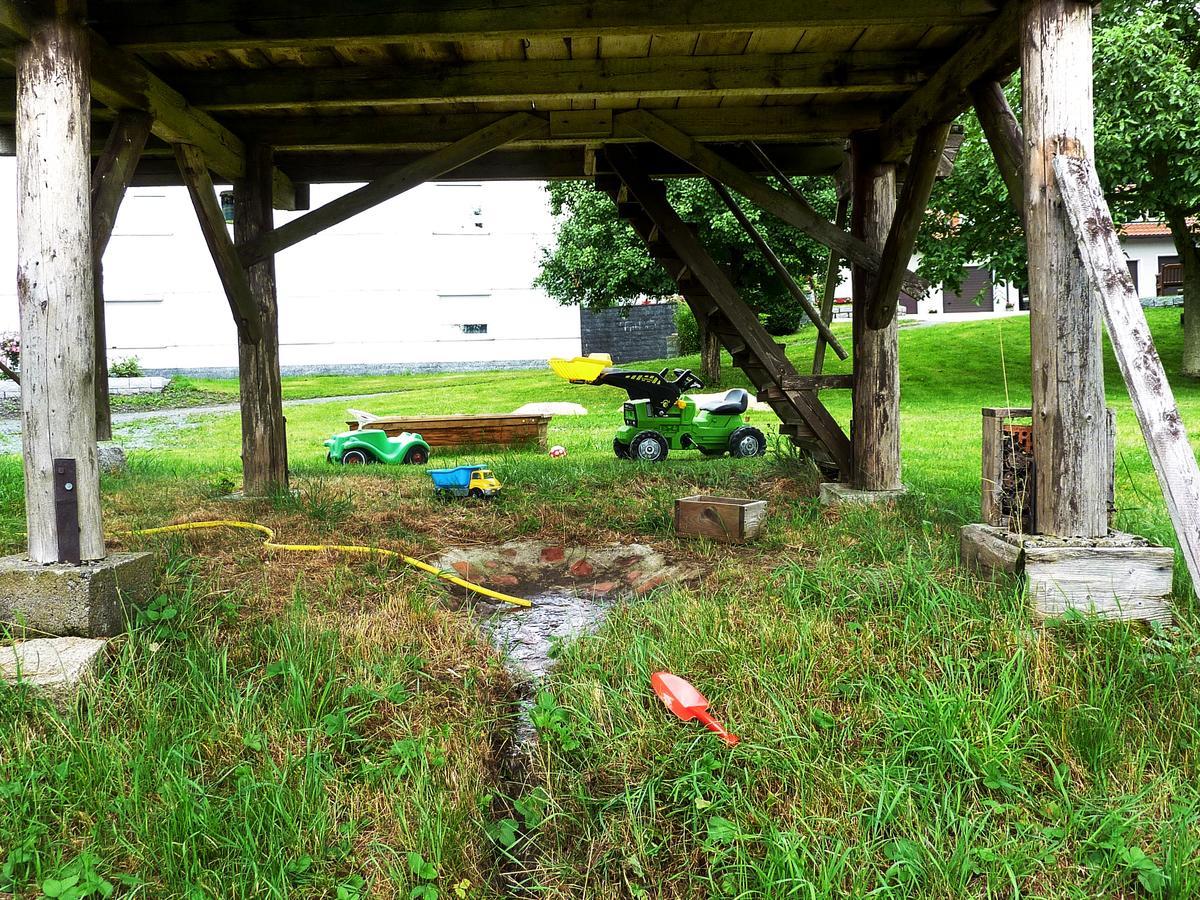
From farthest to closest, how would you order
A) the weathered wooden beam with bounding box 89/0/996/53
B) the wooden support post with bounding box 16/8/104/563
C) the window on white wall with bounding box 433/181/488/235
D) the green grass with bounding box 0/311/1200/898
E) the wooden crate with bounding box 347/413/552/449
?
the window on white wall with bounding box 433/181/488/235, the wooden crate with bounding box 347/413/552/449, the weathered wooden beam with bounding box 89/0/996/53, the wooden support post with bounding box 16/8/104/563, the green grass with bounding box 0/311/1200/898

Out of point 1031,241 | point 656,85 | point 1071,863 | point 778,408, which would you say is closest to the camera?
point 1071,863

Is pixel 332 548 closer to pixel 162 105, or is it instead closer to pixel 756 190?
pixel 162 105

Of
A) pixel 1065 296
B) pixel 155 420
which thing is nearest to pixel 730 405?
pixel 1065 296

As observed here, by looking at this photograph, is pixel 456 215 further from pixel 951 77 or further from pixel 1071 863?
pixel 1071 863

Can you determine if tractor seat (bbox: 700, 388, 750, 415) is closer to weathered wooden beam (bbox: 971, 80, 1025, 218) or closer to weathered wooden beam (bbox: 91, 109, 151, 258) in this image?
weathered wooden beam (bbox: 971, 80, 1025, 218)

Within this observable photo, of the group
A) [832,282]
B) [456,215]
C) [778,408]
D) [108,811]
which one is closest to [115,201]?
[108,811]

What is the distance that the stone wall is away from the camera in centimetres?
2638

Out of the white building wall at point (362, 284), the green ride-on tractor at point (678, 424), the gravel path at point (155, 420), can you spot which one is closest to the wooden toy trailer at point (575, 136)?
the green ride-on tractor at point (678, 424)

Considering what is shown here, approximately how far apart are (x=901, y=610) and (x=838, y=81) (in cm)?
355

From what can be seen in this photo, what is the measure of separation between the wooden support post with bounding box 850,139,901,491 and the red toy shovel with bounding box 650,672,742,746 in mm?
3677

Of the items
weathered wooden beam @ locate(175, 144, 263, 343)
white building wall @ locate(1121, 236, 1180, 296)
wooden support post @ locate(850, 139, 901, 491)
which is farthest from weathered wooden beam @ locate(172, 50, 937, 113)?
white building wall @ locate(1121, 236, 1180, 296)

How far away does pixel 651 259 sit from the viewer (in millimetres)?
17078

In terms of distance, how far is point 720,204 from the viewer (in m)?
15.7

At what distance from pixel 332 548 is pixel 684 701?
2729 millimetres
